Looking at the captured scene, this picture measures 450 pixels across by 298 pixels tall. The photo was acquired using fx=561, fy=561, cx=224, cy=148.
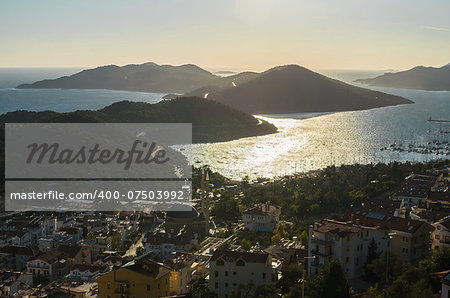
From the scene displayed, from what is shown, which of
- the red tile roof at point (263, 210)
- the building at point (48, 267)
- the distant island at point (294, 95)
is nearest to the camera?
the building at point (48, 267)

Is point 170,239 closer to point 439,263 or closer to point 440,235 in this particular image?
point 440,235

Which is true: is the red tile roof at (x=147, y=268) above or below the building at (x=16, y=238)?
above

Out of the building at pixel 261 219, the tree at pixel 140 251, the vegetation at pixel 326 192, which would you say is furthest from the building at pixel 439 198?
the tree at pixel 140 251

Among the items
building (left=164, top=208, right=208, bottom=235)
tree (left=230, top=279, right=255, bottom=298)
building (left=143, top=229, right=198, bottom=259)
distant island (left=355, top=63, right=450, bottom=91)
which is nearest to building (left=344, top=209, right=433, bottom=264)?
tree (left=230, top=279, right=255, bottom=298)

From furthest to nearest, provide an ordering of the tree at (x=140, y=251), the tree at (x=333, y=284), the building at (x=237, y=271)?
the tree at (x=140, y=251) → the building at (x=237, y=271) → the tree at (x=333, y=284)

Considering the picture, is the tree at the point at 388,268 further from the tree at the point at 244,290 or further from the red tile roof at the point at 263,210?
the red tile roof at the point at 263,210

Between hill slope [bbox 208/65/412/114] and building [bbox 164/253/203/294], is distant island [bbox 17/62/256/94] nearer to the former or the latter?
hill slope [bbox 208/65/412/114]

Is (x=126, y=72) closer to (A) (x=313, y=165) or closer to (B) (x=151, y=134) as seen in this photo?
(B) (x=151, y=134)

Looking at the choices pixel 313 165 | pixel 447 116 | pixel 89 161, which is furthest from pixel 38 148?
pixel 447 116
